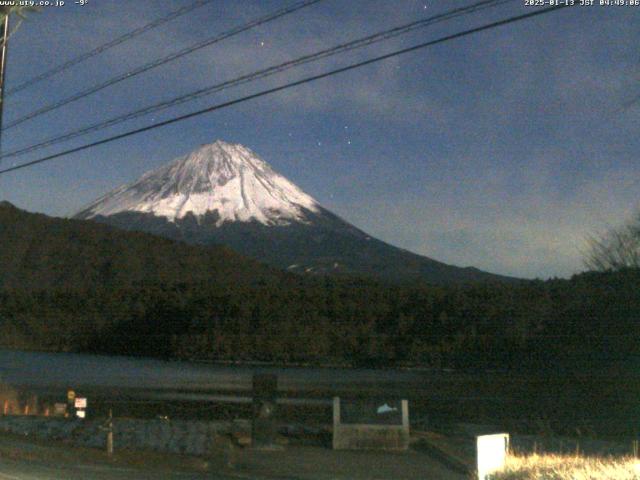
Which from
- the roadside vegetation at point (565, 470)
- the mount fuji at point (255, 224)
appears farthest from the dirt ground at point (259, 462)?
the mount fuji at point (255, 224)

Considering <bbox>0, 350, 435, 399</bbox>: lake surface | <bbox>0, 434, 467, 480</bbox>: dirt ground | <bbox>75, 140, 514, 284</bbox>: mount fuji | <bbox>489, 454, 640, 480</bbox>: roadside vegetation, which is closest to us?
<bbox>489, 454, 640, 480</bbox>: roadside vegetation

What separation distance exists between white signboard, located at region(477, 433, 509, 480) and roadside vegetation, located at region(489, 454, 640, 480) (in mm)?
147

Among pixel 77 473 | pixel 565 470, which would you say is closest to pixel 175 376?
pixel 77 473

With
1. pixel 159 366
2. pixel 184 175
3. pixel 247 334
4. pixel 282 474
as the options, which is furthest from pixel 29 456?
pixel 184 175

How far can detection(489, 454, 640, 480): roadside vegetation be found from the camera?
10491 mm

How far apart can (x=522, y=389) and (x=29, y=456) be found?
21.7 meters

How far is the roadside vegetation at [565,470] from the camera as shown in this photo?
10.5 meters

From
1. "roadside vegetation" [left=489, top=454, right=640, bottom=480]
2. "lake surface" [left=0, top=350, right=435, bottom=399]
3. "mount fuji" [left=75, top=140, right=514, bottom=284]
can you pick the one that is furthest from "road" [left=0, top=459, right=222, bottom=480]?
"mount fuji" [left=75, top=140, right=514, bottom=284]

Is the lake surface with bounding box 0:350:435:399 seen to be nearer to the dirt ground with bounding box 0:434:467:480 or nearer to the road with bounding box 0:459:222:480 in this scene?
the dirt ground with bounding box 0:434:467:480

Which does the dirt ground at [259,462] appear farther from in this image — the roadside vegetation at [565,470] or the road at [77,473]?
the roadside vegetation at [565,470]

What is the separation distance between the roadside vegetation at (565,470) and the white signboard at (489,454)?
0.48ft

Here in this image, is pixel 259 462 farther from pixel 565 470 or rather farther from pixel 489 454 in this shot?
pixel 565 470

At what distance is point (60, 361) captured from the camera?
45.5m

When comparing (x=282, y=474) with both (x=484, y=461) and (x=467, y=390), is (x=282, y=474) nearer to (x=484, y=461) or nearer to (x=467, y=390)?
(x=484, y=461)
